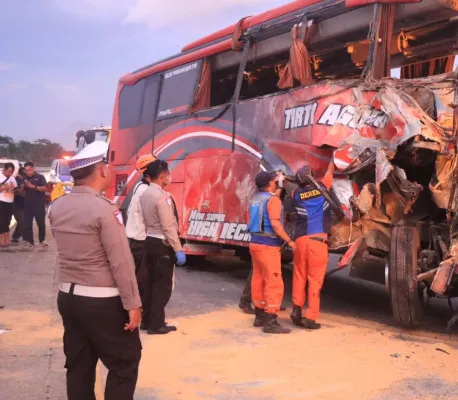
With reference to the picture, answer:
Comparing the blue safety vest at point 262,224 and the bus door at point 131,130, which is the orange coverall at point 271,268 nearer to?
the blue safety vest at point 262,224

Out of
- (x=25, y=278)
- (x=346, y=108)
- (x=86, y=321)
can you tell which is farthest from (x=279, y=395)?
(x=25, y=278)

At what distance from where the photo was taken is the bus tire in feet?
17.9

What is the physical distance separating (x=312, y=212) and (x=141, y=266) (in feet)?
5.67

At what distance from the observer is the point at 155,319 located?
5.61m

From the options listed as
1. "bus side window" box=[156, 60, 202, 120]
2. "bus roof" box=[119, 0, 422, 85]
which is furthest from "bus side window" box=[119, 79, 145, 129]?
"bus side window" box=[156, 60, 202, 120]

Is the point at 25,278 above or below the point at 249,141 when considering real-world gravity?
below

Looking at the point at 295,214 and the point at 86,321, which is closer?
the point at 86,321

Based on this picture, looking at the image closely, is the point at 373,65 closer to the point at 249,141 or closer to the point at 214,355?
the point at 249,141

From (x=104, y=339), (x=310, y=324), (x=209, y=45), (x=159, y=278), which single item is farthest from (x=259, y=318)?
(x=209, y=45)

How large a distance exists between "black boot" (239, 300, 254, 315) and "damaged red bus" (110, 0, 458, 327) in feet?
3.62

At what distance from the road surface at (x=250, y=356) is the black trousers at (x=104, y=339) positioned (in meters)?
1.00

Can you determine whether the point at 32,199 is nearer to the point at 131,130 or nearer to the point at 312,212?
the point at 131,130

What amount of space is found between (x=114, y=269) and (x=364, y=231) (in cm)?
346

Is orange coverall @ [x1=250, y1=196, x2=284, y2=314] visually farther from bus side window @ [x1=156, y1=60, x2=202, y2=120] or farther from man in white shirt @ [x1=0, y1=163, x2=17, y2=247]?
man in white shirt @ [x1=0, y1=163, x2=17, y2=247]
